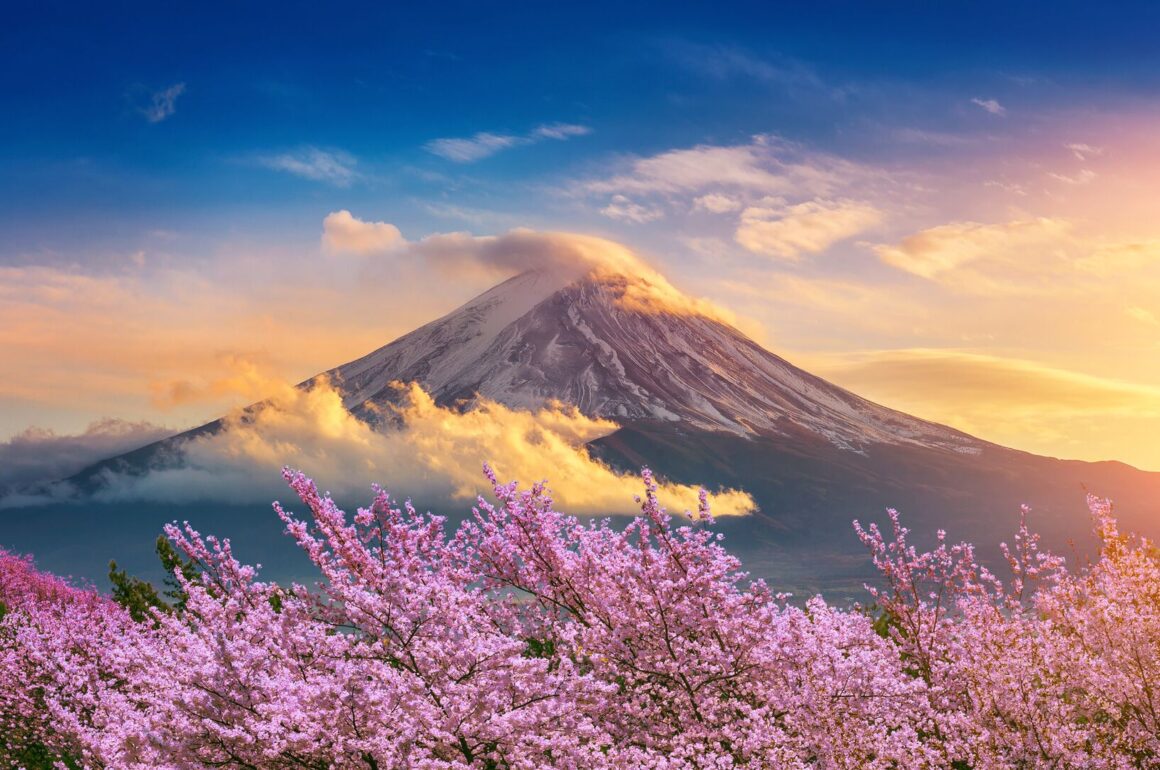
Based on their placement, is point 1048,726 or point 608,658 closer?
point 1048,726

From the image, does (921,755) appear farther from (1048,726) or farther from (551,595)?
(551,595)

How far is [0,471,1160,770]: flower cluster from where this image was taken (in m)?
10.7

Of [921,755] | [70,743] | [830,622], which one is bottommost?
[70,743]

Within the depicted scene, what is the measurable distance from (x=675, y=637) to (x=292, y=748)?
4.61 meters

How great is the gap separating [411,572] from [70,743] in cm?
769

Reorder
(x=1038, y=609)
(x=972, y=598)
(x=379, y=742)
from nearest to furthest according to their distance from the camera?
(x=379, y=742), (x=972, y=598), (x=1038, y=609)

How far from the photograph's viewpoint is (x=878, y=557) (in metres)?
14.6

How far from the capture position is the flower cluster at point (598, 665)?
1073 cm

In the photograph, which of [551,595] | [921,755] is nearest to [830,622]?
[921,755]

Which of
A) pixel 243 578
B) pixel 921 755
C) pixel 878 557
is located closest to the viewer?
pixel 921 755

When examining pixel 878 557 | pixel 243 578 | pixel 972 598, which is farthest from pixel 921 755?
pixel 243 578

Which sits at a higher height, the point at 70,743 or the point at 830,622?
the point at 830,622

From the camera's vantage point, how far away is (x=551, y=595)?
556 inches

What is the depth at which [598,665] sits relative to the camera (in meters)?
12.9
